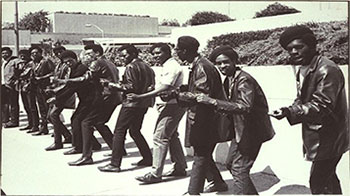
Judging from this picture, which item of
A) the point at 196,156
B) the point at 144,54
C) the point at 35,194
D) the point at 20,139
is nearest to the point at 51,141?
the point at 20,139

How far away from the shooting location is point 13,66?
8.52 m

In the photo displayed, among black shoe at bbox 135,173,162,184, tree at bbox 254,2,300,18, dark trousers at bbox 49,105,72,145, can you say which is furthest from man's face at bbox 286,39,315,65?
dark trousers at bbox 49,105,72,145

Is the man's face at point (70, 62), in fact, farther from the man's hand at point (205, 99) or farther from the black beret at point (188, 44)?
the man's hand at point (205, 99)

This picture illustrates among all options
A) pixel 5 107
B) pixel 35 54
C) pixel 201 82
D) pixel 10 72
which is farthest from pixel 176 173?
pixel 5 107

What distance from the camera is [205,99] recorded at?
3609 millimetres

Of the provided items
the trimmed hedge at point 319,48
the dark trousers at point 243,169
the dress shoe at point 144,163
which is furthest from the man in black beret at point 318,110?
the dress shoe at point 144,163

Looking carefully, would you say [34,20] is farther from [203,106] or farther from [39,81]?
[203,106]

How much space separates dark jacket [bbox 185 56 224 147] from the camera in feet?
12.9

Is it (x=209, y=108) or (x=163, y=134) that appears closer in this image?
(x=209, y=108)

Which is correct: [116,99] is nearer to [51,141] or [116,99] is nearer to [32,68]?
[51,141]

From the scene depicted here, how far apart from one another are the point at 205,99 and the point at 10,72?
6158 mm

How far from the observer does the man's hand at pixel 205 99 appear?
11.7ft

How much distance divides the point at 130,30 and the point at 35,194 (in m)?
13.1

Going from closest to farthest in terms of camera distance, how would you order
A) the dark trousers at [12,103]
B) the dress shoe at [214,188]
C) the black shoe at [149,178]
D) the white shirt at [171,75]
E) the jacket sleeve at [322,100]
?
1. the jacket sleeve at [322,100]
2. the dress shoe at [214,188]
3. the white shirt at [171,75]
4. the black shoe at [149,178]
5. the dark trousers at [12,103]
